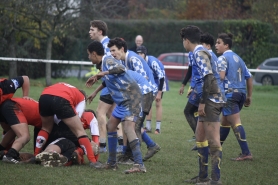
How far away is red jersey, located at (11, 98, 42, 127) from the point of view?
8188 millimetres

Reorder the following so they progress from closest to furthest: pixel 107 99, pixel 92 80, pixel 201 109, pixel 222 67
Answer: pixel 201 109 < pixel 92 80 < pixel 222 67 < pixel 107 99

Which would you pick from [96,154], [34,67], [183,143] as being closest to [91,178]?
[96,154]

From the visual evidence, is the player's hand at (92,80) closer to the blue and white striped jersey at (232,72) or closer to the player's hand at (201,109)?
the player's hand at (201,109)

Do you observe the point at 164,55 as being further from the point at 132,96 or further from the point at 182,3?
the point at 132,96

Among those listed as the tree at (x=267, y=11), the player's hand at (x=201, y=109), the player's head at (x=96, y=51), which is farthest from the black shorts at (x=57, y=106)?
the tree at (x=267, y=11)

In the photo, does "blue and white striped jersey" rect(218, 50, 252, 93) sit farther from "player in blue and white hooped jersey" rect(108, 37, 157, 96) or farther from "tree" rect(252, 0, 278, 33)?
"tree" rect(252, 0, 278, 33)

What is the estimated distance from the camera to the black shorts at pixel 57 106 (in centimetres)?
756

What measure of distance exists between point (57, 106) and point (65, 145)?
699 mm

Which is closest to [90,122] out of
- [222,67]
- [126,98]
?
[126,98]

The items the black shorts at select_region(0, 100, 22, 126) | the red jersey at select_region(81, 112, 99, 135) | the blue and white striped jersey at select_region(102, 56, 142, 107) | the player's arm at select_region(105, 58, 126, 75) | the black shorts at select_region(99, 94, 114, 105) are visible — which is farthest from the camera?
the black shorts at select_region(99, 94, 114, 105)

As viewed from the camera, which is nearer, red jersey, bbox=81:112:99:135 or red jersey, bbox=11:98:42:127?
red jersey, bbox=11:98:42:127

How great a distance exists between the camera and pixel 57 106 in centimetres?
756

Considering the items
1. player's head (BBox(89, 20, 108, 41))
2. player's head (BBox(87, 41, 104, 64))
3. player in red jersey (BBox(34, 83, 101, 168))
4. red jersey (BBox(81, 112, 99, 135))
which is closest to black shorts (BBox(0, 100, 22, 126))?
player in red jersey (BBox(34, 83, 101, 168))

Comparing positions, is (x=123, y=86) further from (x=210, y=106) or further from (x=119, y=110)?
(x=210, y=106)
